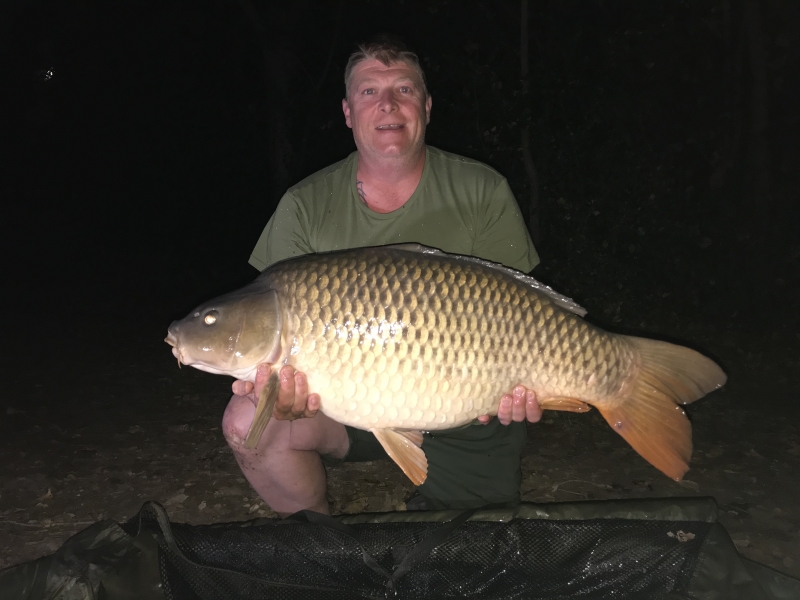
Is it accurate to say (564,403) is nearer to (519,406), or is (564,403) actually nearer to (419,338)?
(519,406)

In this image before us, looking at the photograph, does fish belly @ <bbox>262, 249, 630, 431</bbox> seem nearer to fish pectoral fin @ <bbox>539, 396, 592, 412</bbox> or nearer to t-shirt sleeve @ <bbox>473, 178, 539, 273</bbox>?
fish pectoral fin @ <bbox>539, 396, 592, 412</bbox>

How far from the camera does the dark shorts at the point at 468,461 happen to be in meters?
1.87

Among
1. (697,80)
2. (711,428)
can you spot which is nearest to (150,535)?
(711,428)

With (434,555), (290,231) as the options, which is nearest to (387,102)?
(290,231)

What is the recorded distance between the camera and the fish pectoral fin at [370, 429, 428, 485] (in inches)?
61.4

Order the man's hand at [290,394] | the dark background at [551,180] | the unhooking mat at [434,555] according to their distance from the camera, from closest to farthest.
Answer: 1. the unhooking mat at [434,555]
2. the man's hand at [290,394]
3. the dark background at [551,180]

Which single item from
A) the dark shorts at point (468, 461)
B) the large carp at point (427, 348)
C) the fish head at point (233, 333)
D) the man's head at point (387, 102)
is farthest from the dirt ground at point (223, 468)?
the man's head at point (387, 102)

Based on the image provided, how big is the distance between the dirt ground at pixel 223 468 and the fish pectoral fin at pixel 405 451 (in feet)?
2.18

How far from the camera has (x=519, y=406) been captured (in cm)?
157

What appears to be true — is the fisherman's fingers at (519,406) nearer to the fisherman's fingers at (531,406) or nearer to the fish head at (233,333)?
the fisherman's fingers at (531,406)

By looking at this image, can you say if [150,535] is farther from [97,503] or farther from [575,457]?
[575,457]

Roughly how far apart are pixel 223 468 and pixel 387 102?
1.49m

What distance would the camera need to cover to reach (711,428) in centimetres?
278

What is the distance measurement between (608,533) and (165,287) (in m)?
5.95
